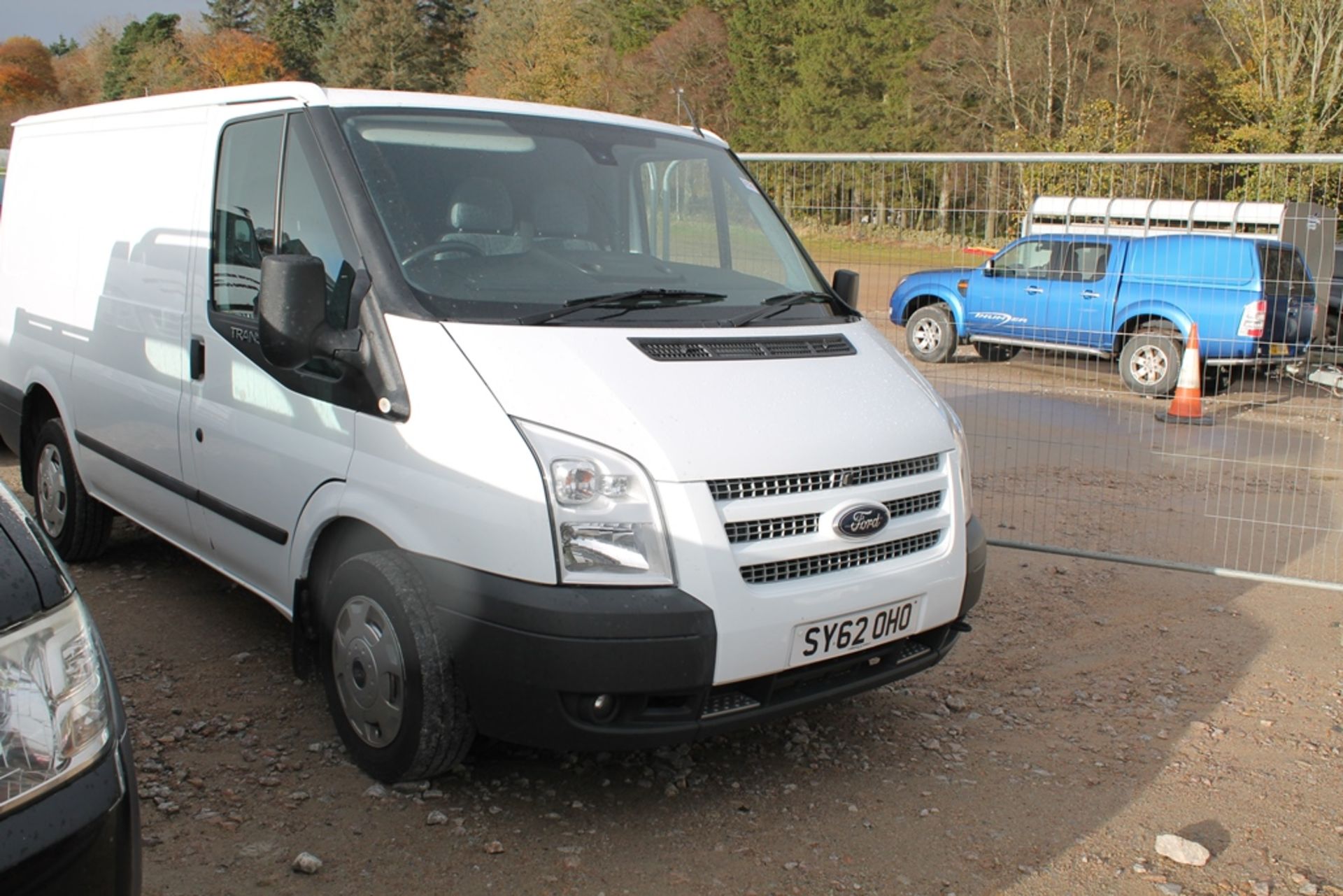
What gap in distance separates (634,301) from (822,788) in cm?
171

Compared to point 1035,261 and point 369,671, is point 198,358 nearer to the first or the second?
point 369,671

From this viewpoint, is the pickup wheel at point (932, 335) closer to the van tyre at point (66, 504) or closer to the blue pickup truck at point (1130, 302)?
the blue pickup truck at point (1130, 302)

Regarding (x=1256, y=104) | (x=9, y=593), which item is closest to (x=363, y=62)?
(x=1256, y=104)

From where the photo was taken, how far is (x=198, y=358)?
178 inches

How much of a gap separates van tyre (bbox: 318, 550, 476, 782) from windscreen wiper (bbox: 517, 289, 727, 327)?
84 centimetres

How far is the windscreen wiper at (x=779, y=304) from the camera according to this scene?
4102mm

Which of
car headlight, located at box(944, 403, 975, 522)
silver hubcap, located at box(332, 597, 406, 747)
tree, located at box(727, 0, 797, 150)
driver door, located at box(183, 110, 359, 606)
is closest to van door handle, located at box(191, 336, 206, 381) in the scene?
driver door, located at box(183, 110, 359, 606)

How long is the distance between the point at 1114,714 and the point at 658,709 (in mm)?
2187

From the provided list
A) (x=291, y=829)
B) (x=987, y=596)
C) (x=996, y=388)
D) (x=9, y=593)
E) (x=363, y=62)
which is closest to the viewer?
(x=9, y=593)

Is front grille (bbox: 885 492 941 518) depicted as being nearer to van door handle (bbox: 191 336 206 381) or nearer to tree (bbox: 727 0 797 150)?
van door handle (bbox: 191 336 206 381)

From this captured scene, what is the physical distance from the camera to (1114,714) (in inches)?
186

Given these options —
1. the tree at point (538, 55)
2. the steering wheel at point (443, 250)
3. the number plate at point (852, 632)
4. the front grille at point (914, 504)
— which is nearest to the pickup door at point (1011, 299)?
the front grille at point (914, 504)

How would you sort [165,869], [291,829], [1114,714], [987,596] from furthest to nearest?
[987,596] < [1114,714] < [291,829] < [165,869]

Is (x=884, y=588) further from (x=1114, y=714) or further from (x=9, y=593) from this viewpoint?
(x=9, y=593)
